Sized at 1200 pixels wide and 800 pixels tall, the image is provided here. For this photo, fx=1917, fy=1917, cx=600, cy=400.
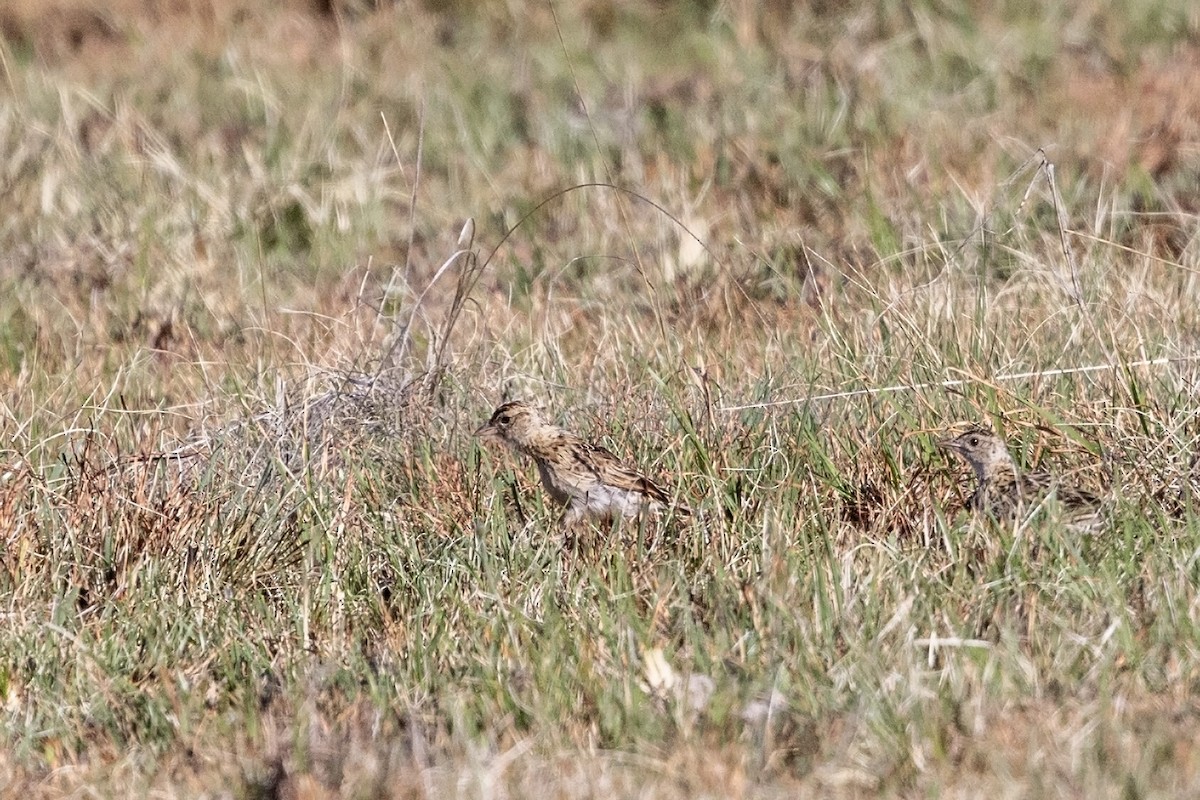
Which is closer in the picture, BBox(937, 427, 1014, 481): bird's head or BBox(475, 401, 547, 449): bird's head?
BBox(937, 427, 1014, 481): bird's head

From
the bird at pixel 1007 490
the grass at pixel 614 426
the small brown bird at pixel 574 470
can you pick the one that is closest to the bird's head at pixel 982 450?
the bird at pixel 1007 490

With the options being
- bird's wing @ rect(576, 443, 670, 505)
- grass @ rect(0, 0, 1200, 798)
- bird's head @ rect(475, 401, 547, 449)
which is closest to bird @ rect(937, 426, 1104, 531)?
grass @ rect(0, 0, 1200, 798)

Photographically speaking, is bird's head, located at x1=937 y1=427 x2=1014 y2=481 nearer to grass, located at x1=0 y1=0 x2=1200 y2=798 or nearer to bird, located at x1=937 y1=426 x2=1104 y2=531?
bird, located at x1=937 y1=426 x2=1104 y2=531

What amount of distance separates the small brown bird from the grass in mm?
92

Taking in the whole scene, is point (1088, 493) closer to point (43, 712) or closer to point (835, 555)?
point (835, 555)

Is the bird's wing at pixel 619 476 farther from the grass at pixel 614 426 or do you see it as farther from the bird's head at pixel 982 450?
the bird's head at pixel 982 450

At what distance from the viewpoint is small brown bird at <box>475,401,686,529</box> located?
4984 millimetres

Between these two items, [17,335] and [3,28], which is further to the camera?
[3,28]

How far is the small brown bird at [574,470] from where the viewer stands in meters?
4.98

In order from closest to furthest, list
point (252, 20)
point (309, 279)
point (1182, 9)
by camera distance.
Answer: point (309, 279) < point (1182, 9) < point (252, 20)

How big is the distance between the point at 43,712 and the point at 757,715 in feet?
5.02

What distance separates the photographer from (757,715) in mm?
3600

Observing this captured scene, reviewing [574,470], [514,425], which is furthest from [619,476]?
[514,425]

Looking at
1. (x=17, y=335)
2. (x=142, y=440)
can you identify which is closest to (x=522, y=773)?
(x=142, y=440)
